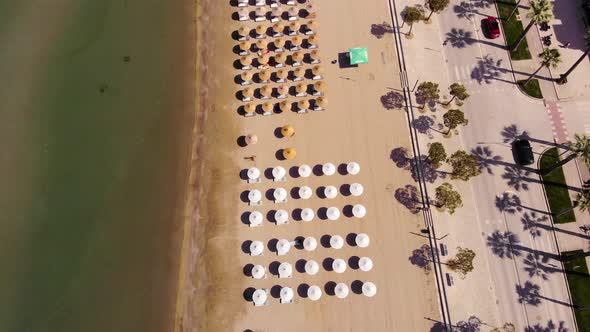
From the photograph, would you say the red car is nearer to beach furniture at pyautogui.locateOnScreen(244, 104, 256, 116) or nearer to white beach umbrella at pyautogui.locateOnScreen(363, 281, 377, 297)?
beach furniture at pyautogui.locateOnScreen(244, 104, 256, 116)

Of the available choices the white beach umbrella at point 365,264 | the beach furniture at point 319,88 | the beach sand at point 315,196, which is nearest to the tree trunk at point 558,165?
the beach sand at point 315,196

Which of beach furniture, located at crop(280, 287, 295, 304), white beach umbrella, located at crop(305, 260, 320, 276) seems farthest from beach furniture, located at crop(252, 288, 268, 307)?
white beach umbrella, located at crop(305, 260, 320, 276)

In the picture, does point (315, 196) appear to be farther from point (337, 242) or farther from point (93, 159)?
point (93, 159)

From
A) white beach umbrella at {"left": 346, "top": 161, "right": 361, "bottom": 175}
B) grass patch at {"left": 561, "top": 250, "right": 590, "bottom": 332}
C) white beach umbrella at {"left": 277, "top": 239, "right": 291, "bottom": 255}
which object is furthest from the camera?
white beach umbrella at {"left": 346, "top": 161, "right": 361, "bottom": 175}

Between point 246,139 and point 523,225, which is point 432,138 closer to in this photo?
point 523,225

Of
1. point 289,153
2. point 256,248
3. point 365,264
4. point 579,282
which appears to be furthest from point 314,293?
point 579,282

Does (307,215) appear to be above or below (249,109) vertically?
below

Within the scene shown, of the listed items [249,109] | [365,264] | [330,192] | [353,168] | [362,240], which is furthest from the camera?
[249,109]

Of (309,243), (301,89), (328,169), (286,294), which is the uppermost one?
(301,89)
